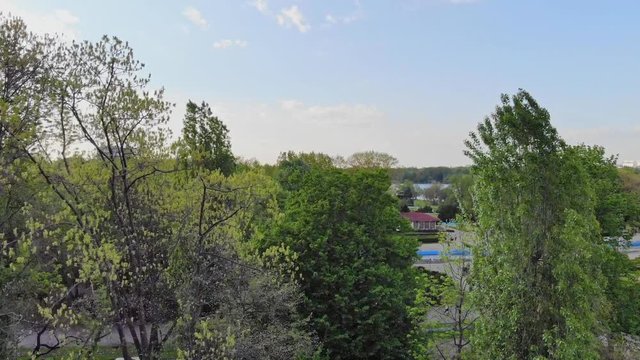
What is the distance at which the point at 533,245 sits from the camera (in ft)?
27.1

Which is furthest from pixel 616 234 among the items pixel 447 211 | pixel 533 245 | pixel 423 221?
pixel 447 211

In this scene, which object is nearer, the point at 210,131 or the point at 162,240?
the point at 162,240

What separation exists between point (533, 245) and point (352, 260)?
6.41 metres

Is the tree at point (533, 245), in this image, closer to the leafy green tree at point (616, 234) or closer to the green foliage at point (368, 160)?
the leafy green tree at point (616, 234)

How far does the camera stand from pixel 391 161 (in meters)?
62.9

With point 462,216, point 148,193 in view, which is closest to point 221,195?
point 148,193

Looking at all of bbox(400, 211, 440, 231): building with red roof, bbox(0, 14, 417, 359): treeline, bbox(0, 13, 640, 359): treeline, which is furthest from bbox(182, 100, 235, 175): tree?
bbox(400, 211, 440, 231): building with red roof

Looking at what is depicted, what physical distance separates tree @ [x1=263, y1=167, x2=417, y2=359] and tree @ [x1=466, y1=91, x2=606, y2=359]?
5.02 metres

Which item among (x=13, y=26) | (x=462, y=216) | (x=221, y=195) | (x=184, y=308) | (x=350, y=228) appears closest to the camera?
(x=184, y=308)

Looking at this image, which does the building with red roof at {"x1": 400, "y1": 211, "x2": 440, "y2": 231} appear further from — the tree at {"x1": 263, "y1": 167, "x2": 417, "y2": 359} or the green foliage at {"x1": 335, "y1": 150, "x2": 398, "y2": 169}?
the tree at {"x1": 263, "y1": 167, "x2": 417, "y2": 359}

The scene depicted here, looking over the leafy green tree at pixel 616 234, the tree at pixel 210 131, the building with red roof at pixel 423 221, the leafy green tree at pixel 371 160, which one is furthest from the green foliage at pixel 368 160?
the leafy green tree at pixel 616 234

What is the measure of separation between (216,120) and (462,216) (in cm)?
1804

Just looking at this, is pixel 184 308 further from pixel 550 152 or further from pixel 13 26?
pixel 550 152

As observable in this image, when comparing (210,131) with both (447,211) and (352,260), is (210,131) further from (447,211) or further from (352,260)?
(447,211)
